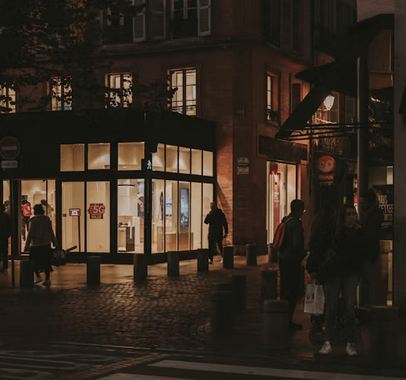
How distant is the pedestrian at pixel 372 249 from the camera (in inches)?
500

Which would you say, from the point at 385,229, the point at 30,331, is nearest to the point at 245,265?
the point at 385,229

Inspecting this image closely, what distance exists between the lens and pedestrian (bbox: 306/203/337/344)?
10.1 meters

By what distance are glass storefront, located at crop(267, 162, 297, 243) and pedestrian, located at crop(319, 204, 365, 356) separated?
2295 centimetres

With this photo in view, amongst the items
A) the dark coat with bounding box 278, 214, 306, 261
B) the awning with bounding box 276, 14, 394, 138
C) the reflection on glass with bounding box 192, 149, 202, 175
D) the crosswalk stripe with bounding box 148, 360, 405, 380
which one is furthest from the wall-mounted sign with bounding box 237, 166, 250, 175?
the crosswalk stripe with bounding box 148, 360, 405, 380

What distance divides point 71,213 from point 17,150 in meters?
8.76

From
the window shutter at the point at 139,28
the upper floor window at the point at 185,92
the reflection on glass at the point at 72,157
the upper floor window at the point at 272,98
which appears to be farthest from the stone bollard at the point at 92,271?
the upper floor window at the point at 272,98

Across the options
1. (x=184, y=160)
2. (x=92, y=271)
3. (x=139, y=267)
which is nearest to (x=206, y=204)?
(x=184, y=160)

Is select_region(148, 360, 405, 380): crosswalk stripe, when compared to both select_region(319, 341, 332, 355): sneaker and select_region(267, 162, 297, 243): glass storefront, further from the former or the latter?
select_region(267, 162, 297, 243): glass storefront

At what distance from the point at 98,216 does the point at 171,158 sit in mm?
2902

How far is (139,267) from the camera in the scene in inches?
805

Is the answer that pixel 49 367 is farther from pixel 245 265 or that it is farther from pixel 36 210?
pixel 245 265

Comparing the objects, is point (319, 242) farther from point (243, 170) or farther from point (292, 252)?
point (243, 170)

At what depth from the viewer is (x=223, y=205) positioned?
31281 mm

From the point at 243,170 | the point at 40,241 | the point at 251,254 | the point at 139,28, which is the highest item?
the point at 139,28
